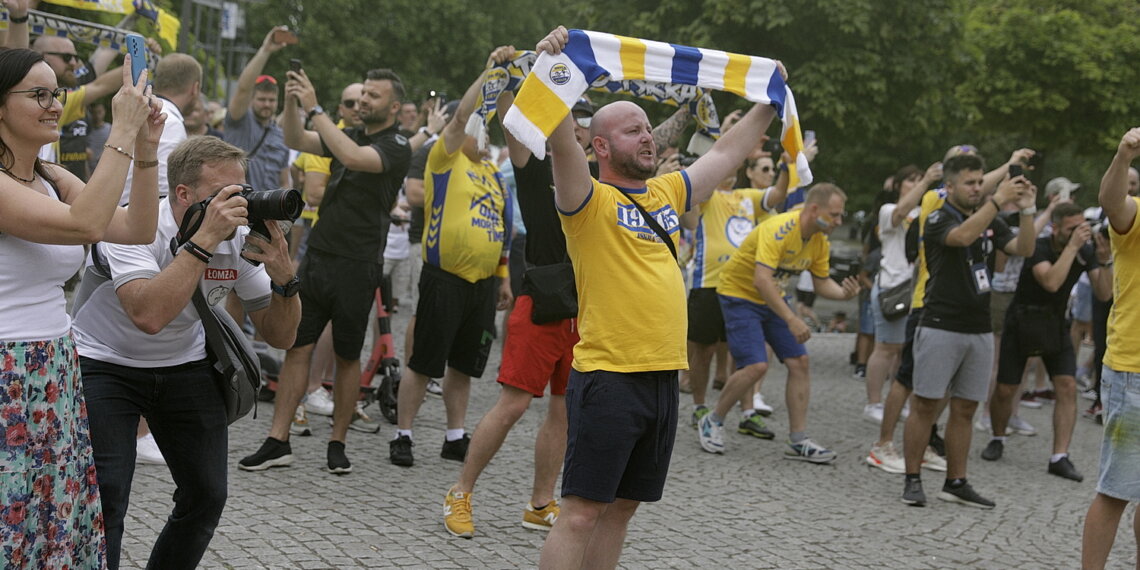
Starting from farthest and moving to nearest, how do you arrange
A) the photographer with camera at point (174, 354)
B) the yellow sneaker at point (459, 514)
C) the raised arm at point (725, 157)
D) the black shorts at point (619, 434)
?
the yellow sneaker at point (459, 514), the raised arm at point (725, 157), the black shorts at point (619, 434), the photographer with camera at point (174, 354)

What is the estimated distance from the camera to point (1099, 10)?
66.1 feet

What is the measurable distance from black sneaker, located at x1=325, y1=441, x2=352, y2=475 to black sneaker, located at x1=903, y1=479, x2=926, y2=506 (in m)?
3.30

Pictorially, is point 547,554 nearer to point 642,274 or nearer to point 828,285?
point 642,274

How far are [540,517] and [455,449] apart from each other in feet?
4.88

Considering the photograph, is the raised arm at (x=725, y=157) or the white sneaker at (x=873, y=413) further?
the white sneaker at (x=873, y=413)

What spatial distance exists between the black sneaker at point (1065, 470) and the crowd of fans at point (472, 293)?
3cm

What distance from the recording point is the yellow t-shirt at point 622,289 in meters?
4.12

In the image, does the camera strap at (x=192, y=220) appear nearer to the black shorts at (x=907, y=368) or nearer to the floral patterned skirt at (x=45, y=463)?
the floral patterned skirt at (x=45, y=463)

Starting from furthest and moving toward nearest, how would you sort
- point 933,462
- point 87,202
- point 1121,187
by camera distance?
1. point 933,462
2. point 1121,187
3. point 87,202

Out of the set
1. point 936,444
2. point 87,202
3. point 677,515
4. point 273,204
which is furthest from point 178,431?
point 936,444

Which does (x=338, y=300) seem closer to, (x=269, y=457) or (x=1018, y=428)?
(x=269, y=457)

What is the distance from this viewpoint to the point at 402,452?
6824mm

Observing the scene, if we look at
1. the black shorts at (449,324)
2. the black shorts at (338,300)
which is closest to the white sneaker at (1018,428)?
the black shorts at (449,324)

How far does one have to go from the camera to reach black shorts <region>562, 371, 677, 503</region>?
13.3 ft
